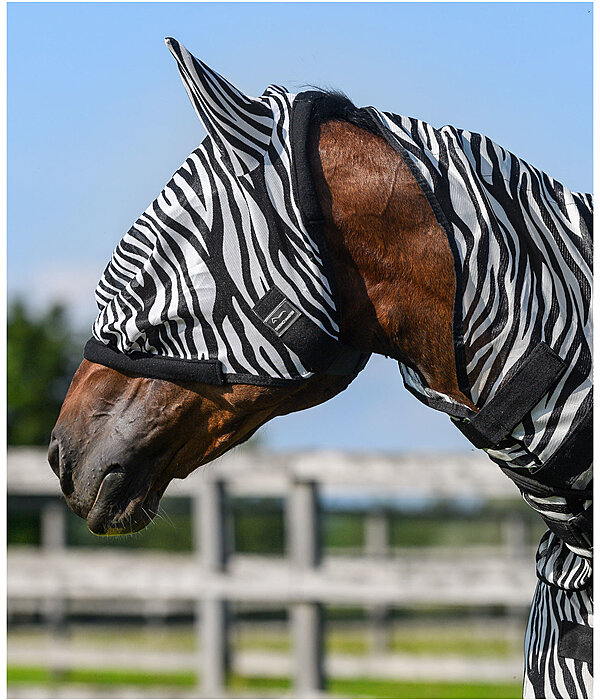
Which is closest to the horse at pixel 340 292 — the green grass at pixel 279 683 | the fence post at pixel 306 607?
the fence post at pixel 306 607

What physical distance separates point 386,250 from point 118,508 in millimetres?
712

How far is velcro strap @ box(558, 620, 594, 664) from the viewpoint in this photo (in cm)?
169

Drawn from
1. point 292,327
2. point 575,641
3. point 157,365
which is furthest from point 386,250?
point 575,641

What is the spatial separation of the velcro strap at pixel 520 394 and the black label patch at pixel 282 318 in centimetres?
37

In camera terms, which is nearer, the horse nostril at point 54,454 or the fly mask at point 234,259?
the fly mask at point 234,259

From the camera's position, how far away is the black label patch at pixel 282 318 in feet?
5.13

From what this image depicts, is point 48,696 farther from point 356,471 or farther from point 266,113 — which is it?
point 266,113

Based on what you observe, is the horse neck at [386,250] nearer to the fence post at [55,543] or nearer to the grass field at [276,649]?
the grass field at [276,649]

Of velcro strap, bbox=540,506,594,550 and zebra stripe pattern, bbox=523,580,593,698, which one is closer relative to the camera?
velcro strap, bbox=540,506,594,550

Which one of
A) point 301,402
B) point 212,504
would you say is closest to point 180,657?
point 212,504

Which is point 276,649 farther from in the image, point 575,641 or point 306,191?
point 306,191

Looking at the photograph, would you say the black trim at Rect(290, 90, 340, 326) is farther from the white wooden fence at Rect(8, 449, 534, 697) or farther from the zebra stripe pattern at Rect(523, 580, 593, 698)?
the white wooden fence at Rect(8, 449, 534, 697)

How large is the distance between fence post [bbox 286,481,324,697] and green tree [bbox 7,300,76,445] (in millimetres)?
12166

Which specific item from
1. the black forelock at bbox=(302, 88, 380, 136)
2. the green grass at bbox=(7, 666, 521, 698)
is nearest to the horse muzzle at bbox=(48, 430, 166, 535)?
the black forelock at bbox=(302, 88, 380, 136)
